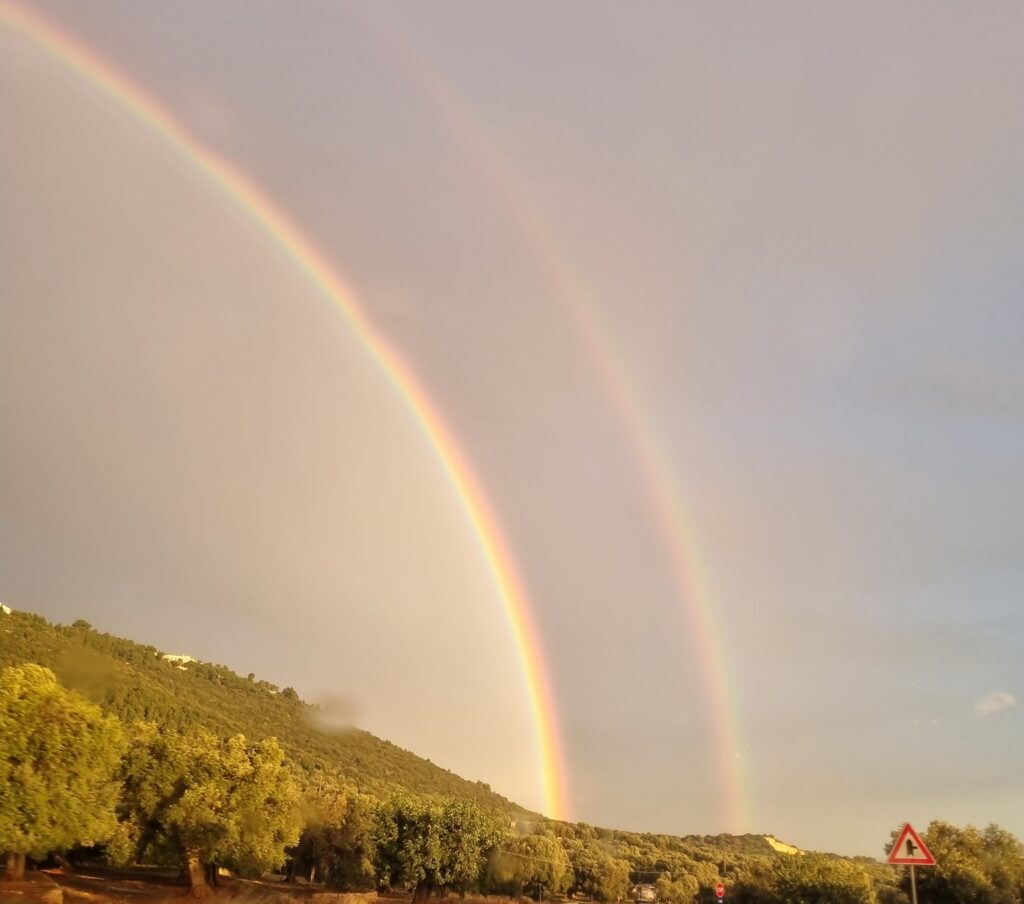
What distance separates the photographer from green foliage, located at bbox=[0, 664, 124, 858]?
33.0 metres

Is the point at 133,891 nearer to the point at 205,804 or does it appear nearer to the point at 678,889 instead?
the point at 205,804

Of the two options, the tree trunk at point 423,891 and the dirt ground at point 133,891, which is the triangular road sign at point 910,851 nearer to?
the dirt ground at point 133,891

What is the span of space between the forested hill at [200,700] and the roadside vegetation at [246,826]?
1.48 feet

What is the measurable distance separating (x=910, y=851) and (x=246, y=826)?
3852 cm

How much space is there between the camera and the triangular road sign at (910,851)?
17.6m

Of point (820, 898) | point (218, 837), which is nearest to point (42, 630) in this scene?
point (218, 837)

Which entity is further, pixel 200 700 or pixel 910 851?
pixel 200 700

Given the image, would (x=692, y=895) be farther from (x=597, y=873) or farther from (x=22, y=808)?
(x=22, y=808)

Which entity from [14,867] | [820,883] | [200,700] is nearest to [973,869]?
[820,883]

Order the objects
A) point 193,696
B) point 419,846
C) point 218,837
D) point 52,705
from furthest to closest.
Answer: point 193,696 < point 419,846 < point 218,837 < point 52,705

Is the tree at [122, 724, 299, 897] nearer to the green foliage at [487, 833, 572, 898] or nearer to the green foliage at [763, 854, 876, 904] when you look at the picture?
the green foliage at [487, 833, 572, 898]

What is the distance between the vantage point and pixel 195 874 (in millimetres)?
46812

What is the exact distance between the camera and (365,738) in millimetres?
189125

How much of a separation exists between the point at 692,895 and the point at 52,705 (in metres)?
88.6
